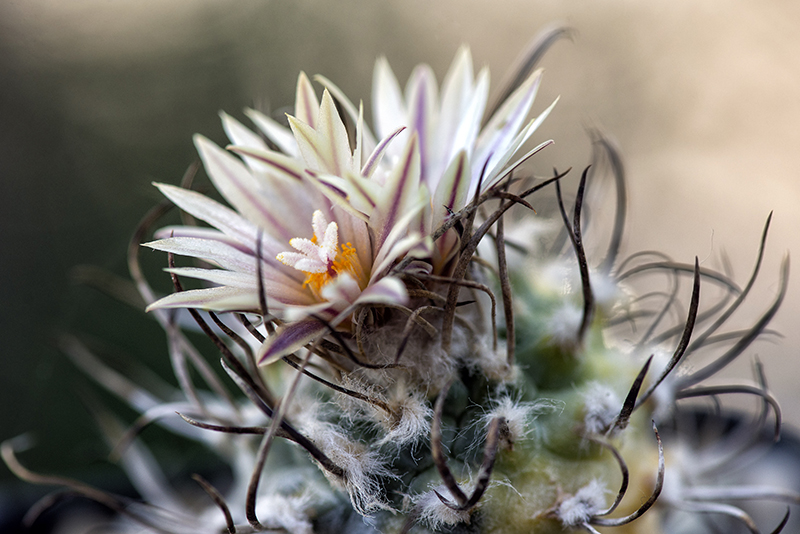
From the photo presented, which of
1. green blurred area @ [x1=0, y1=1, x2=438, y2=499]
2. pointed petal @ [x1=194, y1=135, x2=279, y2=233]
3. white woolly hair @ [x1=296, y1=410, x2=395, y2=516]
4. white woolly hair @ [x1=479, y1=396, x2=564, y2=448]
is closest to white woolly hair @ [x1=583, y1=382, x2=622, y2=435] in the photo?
white woolly hair @ [x1=479, y1=396, x2=564, y2=448]

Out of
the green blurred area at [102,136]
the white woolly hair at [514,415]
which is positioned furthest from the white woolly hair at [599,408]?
the green blurred area at [102,136]

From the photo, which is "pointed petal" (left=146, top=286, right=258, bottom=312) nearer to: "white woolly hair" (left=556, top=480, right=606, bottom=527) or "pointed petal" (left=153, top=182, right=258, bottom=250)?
"pointed petal" (left=153, top=182, right=258, bottom=250)

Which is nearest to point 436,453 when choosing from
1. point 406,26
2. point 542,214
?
point 542,214

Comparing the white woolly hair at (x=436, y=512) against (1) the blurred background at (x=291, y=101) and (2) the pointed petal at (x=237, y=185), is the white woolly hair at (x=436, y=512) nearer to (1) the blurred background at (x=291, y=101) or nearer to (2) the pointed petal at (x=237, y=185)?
(2) the pointed petal at (x=237, y=185)

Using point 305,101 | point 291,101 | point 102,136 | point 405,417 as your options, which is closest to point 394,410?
point 405,417

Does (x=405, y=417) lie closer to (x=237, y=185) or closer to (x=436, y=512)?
(x=436, y=512)

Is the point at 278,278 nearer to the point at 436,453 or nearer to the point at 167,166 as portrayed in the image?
the point at 436,453

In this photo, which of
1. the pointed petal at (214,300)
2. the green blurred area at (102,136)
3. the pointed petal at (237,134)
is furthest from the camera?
the green blurred area at (102,136)
